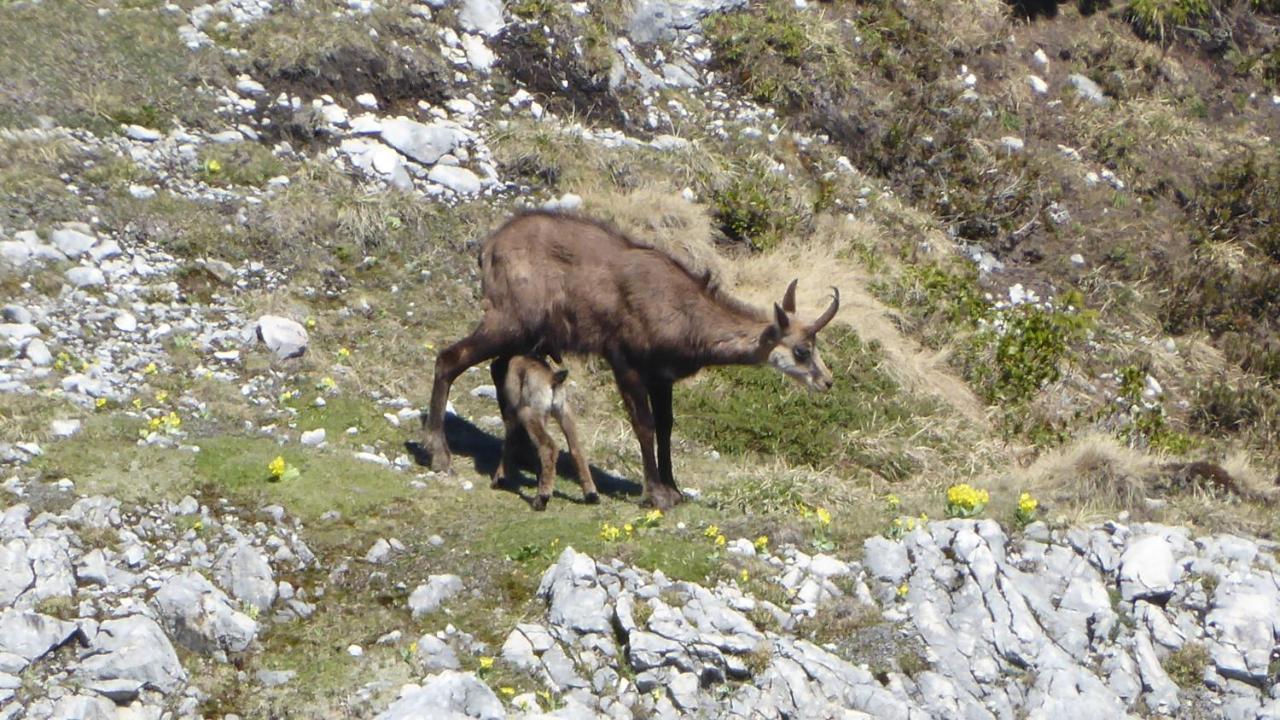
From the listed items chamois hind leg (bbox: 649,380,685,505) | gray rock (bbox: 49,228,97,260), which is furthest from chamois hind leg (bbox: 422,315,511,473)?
gray rock (bbox: 49,228,97,260)

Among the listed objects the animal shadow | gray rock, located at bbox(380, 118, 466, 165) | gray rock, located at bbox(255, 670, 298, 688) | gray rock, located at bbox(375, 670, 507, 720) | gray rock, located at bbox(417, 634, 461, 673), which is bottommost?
the animal shadow

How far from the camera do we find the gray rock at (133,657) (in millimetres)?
7965

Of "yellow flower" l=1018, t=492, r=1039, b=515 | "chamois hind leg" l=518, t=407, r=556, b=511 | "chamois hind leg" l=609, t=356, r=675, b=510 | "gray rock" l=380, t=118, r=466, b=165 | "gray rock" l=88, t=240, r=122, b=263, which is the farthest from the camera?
"gray rock" l=380, t=118, r=466, b=165

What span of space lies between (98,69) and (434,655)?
935cm

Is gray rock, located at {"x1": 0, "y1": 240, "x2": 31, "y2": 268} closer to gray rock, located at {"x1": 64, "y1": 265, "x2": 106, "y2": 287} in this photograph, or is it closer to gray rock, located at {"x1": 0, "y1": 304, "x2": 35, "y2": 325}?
gray rock, located at {"x1": 64, "y1": 265, "x2": 106, "y2": 287}

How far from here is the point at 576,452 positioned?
1130 centimetres

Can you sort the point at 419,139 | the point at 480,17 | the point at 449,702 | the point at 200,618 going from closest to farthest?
the point at 449,702 < the point at 200,618 < the point at 419,139 < the point at 480,17

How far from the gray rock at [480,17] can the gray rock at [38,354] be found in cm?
775

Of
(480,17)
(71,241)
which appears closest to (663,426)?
(71,241)

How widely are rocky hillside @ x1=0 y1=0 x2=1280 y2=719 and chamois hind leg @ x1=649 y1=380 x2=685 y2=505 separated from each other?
19.8 inches

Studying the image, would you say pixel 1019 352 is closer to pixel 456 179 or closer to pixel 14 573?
pixel 456 179

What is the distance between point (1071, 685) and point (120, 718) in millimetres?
5598

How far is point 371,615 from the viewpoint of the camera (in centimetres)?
893

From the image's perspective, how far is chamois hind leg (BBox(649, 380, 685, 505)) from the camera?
11.5 meters
